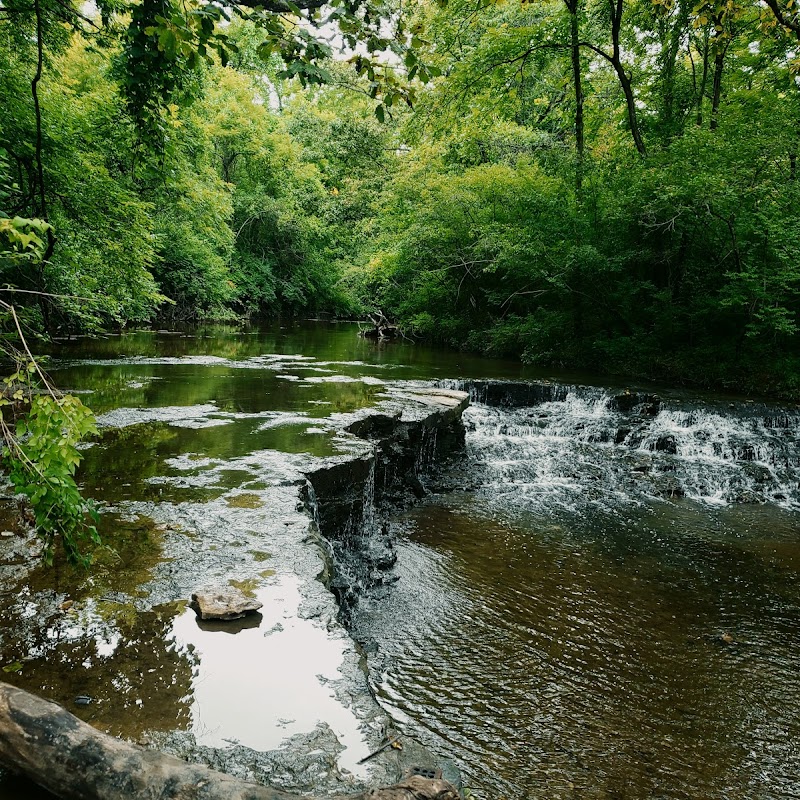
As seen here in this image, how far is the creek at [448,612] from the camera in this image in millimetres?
2658

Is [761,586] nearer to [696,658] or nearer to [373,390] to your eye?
[696,658]

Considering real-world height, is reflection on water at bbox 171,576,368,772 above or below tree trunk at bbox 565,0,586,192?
below

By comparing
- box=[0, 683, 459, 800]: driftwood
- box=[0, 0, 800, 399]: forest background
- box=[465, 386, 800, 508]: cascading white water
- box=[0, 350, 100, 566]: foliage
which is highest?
box=[0, 0, 800, 399]: forest background

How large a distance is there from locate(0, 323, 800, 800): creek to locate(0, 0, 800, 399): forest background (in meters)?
3.03

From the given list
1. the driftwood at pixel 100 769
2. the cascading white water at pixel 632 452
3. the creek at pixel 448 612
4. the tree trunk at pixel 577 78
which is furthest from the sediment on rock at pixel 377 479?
the tree trunk at pixel 577 78

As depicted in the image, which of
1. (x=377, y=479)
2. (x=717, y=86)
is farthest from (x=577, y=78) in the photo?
(x=377, y=479)

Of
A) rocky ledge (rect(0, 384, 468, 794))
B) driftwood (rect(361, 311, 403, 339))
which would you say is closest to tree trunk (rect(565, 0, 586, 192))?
driftwood (rect(361, 311, 403, 339))

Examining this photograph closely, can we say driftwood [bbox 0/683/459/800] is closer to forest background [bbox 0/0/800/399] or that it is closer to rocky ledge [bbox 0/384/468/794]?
rocky ledge [bbox 0/384/468/794]

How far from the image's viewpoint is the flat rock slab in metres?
3.14

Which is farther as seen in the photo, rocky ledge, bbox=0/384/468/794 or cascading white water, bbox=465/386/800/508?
cascading white water, bbox=465/386/800/508

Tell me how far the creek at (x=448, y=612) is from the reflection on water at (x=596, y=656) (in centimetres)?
2

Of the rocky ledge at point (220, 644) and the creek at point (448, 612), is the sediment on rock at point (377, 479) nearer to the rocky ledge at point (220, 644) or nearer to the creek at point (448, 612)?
the creek at point (448, 612)

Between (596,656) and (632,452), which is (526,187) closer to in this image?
(632,452)

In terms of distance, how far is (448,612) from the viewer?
16.5 feet
